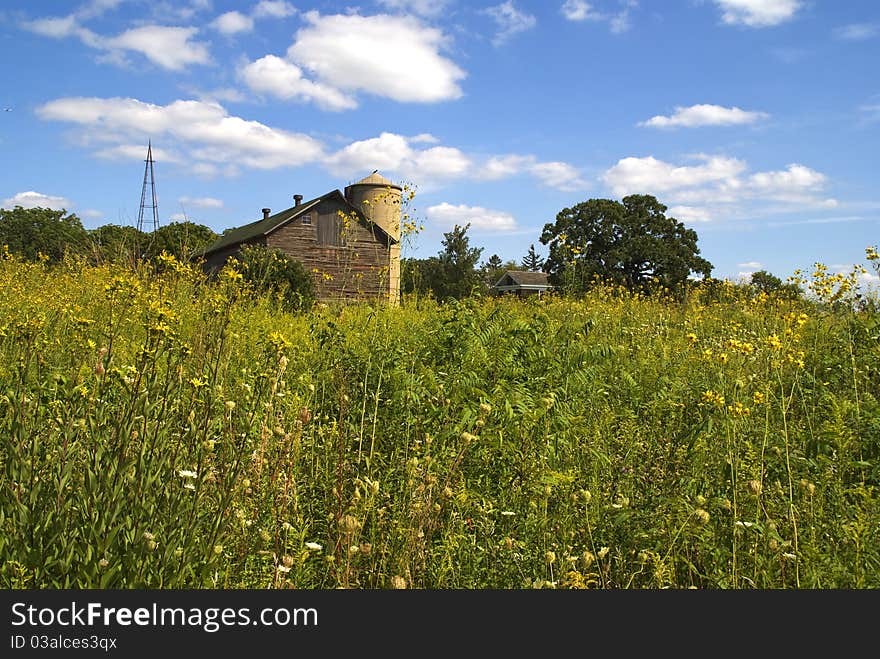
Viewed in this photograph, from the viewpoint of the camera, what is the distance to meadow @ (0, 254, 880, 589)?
6.44 ft

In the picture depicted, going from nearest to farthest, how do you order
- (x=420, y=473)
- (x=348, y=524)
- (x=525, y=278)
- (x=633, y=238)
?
(x=348, y=524) → (x=420, y=473) → (x=633, y=238) → (x=525, y=278)

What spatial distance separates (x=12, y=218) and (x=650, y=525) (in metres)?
84.9

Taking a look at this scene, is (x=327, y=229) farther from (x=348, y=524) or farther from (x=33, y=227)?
(x=33, y=227)

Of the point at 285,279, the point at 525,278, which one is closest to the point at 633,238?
the point at 525,278

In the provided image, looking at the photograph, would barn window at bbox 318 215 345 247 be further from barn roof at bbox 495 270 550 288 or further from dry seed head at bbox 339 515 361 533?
barn roof at bbox 495 270 550 288

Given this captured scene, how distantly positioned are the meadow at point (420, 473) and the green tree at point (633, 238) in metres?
39.4

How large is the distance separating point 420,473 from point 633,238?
43.9 metres

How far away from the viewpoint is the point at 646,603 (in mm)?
1888

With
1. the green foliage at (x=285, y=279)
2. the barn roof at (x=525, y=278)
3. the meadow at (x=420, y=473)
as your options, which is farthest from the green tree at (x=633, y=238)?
the meadow at (x=420, y=473)

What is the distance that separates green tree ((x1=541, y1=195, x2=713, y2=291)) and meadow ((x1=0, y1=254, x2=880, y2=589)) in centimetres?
3943

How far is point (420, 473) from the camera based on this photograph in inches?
99.0

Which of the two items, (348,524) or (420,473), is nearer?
(348,524)

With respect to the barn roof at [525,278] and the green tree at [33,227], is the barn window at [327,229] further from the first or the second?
the green tree at [33,227]

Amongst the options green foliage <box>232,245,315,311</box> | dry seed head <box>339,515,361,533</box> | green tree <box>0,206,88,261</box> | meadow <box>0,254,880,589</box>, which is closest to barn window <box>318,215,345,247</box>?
green foliage <box>232,245,315,311</box>
